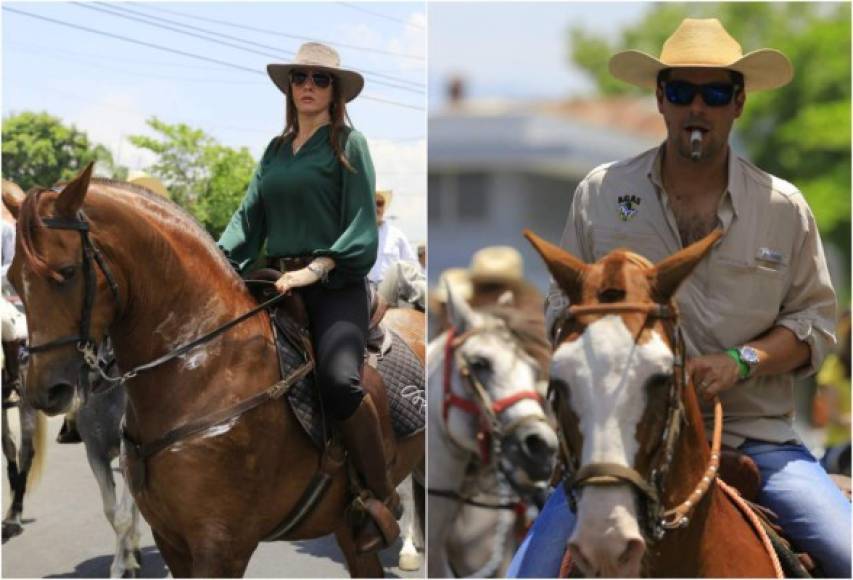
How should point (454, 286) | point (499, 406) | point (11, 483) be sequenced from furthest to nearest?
point (454, 286) < point (11, 483) < point (499, 406)

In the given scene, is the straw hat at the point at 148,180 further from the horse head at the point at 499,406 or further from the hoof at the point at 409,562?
the hoof at the point at 409,562

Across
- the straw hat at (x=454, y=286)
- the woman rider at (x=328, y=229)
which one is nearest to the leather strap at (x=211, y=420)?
the woman rider at (x=328, y=229)

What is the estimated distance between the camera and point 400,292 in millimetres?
7336

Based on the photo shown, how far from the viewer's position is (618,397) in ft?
10.1

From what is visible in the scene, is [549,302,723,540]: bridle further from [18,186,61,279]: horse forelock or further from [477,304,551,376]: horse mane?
[477,304,551,376]: horse mane

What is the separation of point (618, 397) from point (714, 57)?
131cm

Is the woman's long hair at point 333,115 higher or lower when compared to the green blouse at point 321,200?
higher

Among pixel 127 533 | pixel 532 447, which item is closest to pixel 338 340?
pixel 532 447

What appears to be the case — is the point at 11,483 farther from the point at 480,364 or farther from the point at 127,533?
the point at 480,364

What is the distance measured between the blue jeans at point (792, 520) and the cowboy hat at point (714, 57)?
1.12 metres

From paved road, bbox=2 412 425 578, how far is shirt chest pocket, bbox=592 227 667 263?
303 cm

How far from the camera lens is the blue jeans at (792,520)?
3.67 meters

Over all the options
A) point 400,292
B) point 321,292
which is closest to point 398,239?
point 400,292

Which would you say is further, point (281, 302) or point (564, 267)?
point (281, 302)
